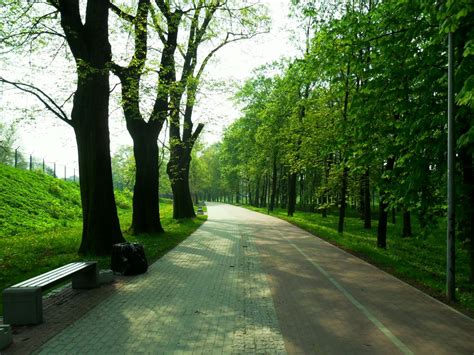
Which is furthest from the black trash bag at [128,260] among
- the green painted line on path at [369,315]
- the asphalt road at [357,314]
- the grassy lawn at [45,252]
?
the green painted line on path at [369,315]

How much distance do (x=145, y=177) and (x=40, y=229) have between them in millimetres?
5876

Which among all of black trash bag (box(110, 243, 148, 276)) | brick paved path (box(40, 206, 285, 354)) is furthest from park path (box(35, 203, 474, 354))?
black trash bag (box(110, 243, 148, 276))

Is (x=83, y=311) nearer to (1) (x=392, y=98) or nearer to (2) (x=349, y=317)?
(2) (x=349, y=317)

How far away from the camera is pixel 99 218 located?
12.1m

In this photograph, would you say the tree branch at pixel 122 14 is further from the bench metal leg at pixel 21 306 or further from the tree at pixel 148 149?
the bench metal leg at pixel 21 306

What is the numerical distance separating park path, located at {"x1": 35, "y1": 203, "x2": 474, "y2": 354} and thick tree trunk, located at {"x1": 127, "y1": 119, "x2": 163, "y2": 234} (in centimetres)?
698

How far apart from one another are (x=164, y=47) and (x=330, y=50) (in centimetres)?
954

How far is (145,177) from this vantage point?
17.6 m

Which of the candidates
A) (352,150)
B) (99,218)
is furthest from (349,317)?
(99,218)

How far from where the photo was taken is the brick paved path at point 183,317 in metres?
5.05

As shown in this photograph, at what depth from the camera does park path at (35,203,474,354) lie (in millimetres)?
5098

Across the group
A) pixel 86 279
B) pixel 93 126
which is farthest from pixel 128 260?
pixel 93 126

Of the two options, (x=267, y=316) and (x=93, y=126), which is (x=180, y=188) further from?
(x=267, y=316)

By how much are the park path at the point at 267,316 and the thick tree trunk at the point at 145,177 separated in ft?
22.9
